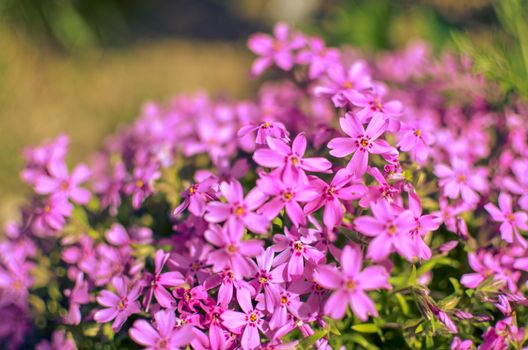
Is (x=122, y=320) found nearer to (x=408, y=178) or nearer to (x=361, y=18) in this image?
(x=408, y=178)

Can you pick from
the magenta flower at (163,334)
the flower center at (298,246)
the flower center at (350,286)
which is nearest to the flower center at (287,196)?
the flower center at (298,246)

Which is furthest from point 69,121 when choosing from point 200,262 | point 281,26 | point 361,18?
point 200,262

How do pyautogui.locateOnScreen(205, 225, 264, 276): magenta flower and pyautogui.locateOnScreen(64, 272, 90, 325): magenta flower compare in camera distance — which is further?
pyautogui.locateOnScreen(64, 272, 90, 325): magenta flower

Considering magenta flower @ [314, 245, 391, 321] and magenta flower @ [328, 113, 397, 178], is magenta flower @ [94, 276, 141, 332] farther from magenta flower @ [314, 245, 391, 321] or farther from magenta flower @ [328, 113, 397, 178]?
magenta flower @ [328, 113, 397, 178]

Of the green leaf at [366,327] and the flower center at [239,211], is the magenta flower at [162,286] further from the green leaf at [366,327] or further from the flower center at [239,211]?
the green leaf at [366,327]

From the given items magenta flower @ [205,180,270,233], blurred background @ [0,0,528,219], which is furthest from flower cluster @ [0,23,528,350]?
blurred background @ [0,0,528,219]

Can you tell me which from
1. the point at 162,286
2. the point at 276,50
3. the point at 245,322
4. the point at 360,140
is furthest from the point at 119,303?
the point at 276,50
